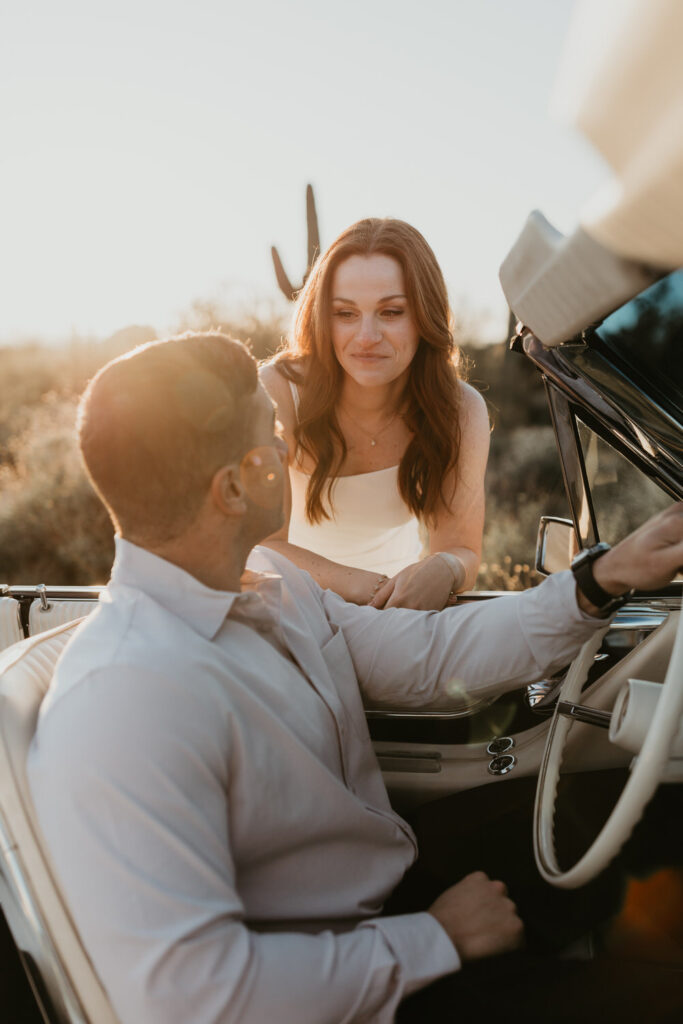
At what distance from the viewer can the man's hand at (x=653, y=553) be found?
1370 millimetres

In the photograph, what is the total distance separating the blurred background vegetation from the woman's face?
3.37 metres

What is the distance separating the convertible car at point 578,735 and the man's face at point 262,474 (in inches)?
15.4

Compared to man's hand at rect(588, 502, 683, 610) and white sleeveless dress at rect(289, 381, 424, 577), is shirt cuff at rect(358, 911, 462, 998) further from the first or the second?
white sleeveless dress at rect(289, 381, 424, 577)

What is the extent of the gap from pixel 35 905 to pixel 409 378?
1932mm

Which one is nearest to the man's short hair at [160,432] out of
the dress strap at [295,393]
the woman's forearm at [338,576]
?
the woman's forearm at [338,576]

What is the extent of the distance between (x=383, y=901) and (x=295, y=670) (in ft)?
1.36

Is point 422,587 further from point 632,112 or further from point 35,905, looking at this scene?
point 632,112

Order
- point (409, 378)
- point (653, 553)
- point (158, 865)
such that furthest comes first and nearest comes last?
point (409, 378)
point (653, 553)
point (158, 865)

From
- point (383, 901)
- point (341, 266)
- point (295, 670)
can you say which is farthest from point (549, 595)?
point (341, 266)

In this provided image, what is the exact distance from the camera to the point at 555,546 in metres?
1.88

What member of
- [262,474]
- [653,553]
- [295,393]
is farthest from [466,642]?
[295,393]

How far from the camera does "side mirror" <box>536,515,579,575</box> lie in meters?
1.84

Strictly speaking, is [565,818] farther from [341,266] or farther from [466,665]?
→ [341,266]

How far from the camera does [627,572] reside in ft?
4.70
